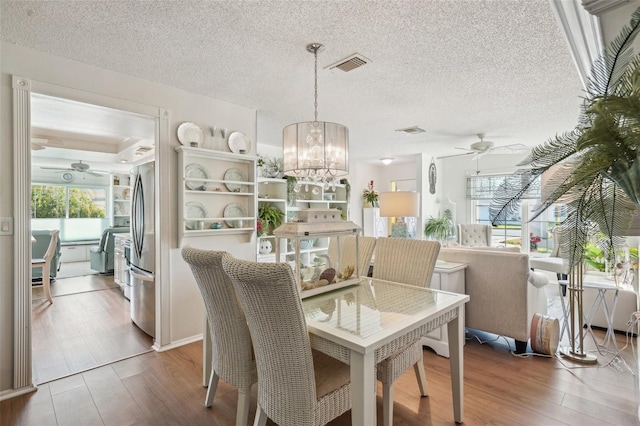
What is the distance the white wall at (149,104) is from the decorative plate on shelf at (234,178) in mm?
299

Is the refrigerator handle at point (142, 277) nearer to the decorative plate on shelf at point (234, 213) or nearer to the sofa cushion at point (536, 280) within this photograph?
the decorative plate on shelf at point (234, 213)

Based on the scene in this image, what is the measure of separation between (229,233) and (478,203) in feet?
17.9

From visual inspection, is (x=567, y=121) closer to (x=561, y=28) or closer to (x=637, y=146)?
(x=561, y=28)

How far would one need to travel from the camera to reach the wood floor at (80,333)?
2684 millimetres

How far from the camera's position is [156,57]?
2.46m

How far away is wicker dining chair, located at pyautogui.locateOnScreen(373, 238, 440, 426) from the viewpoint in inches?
70.3

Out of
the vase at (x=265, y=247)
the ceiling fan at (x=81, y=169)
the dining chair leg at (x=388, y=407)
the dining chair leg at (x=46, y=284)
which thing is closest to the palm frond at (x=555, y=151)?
the dining chair leg at (x=388, y=407)

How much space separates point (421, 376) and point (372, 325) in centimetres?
100

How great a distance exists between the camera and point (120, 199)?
323 inches

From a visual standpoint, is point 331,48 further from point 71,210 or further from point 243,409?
point 71,210

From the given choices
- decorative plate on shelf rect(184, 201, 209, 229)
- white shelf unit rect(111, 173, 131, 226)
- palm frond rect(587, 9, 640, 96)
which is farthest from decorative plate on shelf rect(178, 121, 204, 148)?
white shelf unit rect(111, 173, 131, 226)

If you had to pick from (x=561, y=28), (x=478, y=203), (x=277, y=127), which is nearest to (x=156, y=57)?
(x=277, y=127)

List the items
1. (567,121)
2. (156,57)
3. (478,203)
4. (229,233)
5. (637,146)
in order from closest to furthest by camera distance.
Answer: (637,146) → (156,57) → (229,233) → (567,121) → (478,203)

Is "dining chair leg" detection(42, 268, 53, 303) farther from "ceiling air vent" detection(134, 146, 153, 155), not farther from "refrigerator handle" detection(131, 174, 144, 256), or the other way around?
"ceiling air vent" detection(134, 146, 153, 155)
